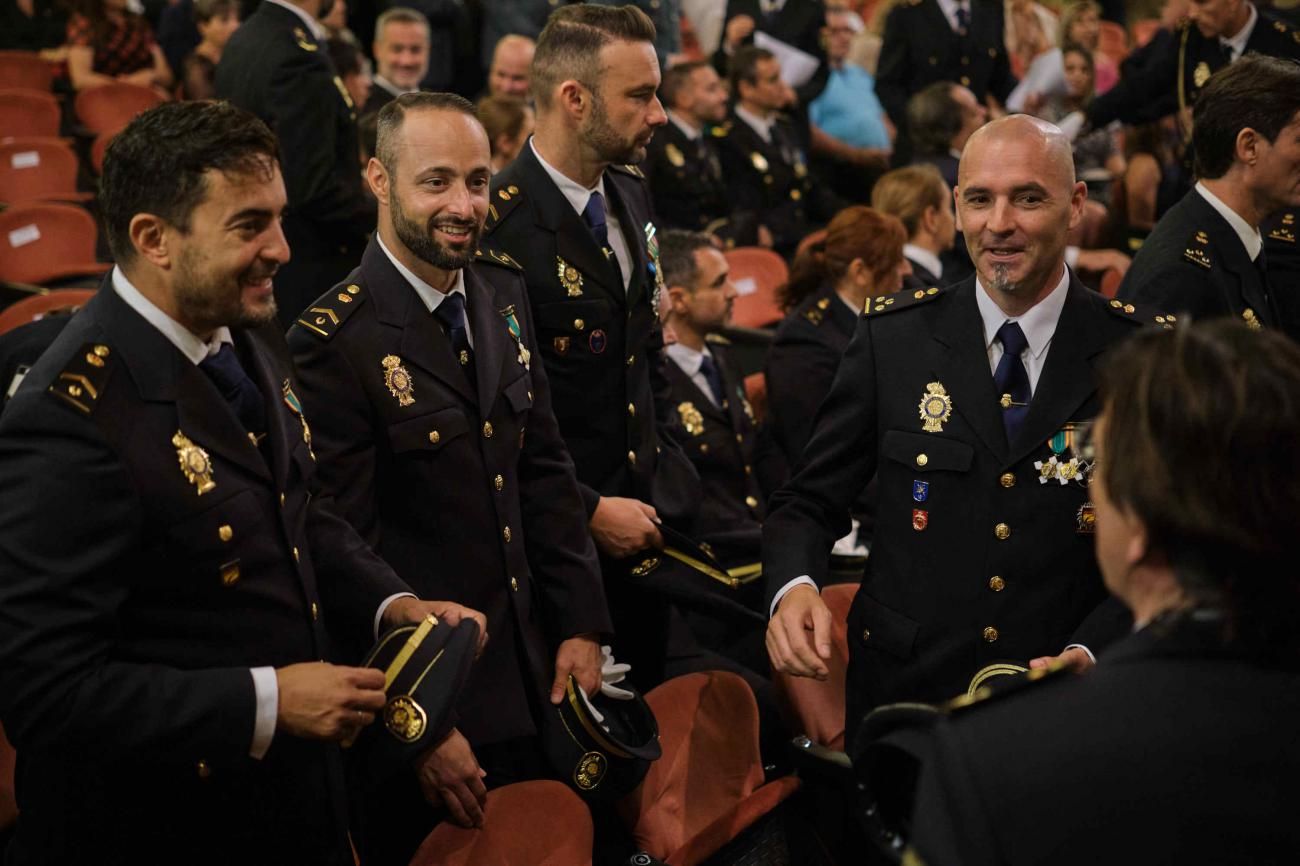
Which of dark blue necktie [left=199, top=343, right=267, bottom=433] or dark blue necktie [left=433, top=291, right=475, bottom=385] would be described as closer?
dark blue necktie [left=199, top=343, right=267, bottom=433]

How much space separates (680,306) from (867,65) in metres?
5.69

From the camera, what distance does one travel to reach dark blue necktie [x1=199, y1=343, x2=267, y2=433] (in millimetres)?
2000

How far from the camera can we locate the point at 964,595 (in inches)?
88.3

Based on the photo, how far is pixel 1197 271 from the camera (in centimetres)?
292

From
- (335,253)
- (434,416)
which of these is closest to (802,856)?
(434,416)

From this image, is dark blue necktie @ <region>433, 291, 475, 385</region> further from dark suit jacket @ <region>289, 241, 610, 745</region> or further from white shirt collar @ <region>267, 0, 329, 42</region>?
white shirt collar @ <region>267, 0, 329, 42</region>

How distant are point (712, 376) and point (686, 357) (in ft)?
0.33

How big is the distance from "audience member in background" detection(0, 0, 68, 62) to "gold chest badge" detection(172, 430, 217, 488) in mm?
6967

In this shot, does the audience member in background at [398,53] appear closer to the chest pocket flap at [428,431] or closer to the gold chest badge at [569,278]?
the gold chest badge at [569,278]

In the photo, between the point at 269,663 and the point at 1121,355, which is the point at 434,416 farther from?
the point at 1121,355

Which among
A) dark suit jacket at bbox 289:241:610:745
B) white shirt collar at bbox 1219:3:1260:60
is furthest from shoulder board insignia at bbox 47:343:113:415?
white shirt collar at bbox 1219:3:1260:60

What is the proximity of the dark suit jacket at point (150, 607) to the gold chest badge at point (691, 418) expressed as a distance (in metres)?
2.09

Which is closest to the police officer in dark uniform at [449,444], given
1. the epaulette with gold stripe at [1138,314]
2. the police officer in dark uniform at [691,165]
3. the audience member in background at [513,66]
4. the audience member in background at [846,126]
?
the epaulette with gold stripe at [1138,314]

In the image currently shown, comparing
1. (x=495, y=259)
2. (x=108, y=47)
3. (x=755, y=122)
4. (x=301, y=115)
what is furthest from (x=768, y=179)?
(x=495, y=259)
